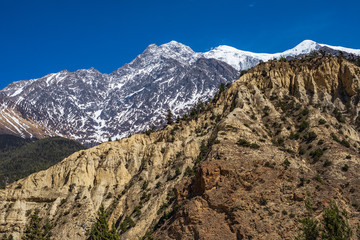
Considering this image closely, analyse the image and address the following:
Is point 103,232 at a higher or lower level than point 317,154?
lower

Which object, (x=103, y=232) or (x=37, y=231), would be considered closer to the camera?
(x=103, y=232)

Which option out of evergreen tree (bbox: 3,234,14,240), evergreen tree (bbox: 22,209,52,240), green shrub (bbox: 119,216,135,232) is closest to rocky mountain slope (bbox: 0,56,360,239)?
green shrub (bbox: 119,216,135,232)

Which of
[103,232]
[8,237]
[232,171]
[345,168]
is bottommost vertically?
[8,237]

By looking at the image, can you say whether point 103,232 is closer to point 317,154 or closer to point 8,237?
point 8,237

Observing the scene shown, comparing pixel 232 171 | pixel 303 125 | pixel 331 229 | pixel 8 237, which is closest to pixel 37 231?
pixel 8 237

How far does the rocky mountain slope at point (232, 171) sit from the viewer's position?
4203cm

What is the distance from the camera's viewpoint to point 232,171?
4509 centimetres

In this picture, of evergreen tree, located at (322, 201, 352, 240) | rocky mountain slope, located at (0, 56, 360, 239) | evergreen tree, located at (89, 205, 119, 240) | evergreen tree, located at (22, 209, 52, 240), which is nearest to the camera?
evergreen tree, located at (322, 201, 352, 240)

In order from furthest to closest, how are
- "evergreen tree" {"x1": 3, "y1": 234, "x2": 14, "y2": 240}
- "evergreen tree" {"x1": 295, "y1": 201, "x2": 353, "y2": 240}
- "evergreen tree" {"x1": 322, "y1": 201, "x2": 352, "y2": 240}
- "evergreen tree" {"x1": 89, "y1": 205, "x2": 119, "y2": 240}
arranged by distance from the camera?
"evergreen tree" {"x1": 3, "y1": 234, "x2": 14, "y2": 240}, "evergreen tree" {"x1": 89, "y1": 205, "x2": 119, "y2": 240}, "evergreen tree" {"x1": 322, "y1": 201, "x2": 352, "y2": 240}, "evergreen tree" {"x1": 295, "y1": 201, "x2": 353, "y2": 240}

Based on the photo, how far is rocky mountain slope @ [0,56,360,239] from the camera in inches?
1655

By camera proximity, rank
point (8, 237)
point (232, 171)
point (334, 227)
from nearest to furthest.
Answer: point (334, 227), point (232, 171), point (8, 237)

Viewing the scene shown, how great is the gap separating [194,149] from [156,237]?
27.2 metres

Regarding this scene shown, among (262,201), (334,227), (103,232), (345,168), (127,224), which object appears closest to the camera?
(334,227)

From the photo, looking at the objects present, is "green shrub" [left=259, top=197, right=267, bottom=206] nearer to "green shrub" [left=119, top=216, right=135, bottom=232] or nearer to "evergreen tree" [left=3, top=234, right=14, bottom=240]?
"green shrub" [left=119, top=216, right=135, bottom=232]
